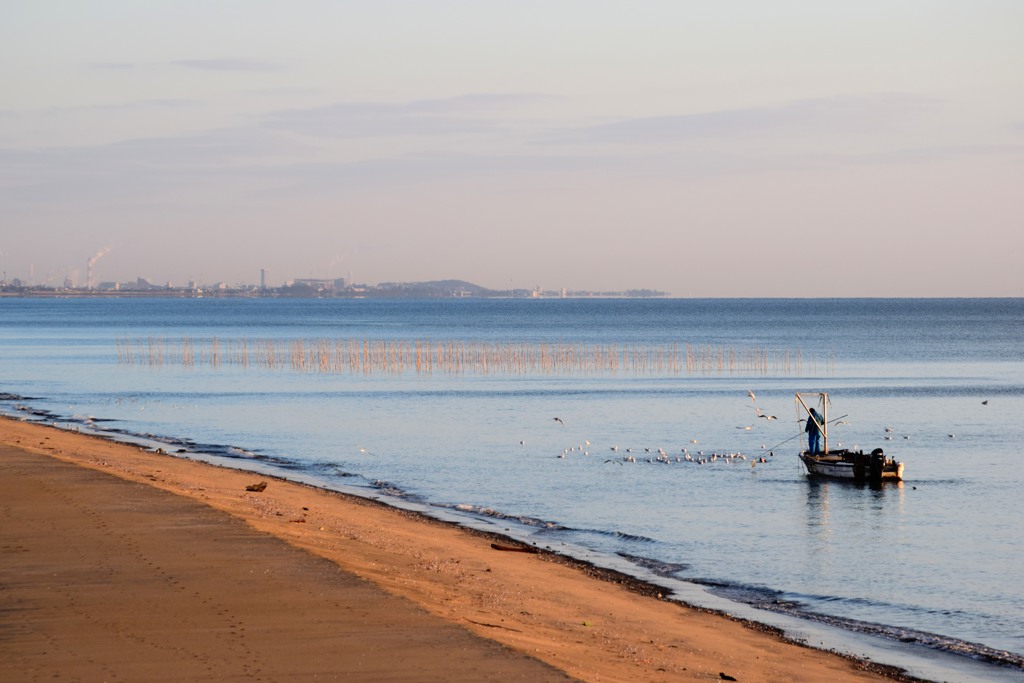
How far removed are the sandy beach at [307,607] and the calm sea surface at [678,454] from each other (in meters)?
2.43

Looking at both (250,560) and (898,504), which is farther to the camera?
(898,504)

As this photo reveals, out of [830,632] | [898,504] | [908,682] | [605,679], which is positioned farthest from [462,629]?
[898,504]

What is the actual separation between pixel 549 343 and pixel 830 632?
102 metres

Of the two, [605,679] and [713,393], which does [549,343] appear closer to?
[713,393]

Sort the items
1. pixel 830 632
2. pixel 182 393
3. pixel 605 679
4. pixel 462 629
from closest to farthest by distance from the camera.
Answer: pixel 605 679 → pixel 462 629 → pixel 830 632 → pixel 182 393

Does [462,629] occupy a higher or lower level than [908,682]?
higher

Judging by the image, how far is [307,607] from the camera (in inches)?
573

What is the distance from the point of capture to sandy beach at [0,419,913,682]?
12383mm

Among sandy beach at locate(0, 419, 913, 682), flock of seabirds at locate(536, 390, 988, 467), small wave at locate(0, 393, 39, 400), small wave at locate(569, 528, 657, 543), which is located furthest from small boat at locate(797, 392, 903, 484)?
small wave at locate(0, 393, 39, 400)

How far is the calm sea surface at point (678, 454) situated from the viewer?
20984 mm

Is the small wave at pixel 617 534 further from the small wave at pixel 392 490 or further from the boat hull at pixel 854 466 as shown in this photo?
the boat hull at pixel 854 466

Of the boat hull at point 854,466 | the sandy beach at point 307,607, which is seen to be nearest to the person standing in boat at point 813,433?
the boat hull at point 854,466

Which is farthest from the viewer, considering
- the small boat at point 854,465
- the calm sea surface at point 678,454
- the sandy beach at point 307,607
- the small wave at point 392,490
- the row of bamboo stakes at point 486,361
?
the row of bamboo stakes at point 486,361

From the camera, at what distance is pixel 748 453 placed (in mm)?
41656
